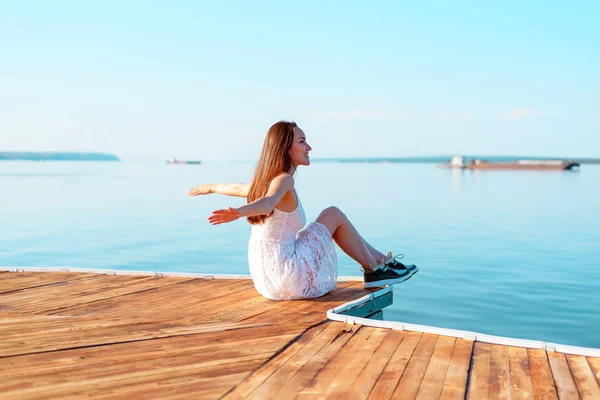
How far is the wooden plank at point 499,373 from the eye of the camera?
298 centimetres

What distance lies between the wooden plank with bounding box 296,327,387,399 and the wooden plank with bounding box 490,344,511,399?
2.11 ft

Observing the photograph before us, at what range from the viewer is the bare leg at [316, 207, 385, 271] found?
5105mm

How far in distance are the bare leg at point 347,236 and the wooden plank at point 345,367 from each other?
1251 millimetres

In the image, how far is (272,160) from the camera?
190 inches

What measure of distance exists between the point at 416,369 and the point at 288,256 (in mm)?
1782

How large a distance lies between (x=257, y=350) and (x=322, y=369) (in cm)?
47

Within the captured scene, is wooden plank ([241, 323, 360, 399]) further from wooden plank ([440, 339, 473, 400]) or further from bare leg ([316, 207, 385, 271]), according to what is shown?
bare leg ([316, 207, 385, 271])

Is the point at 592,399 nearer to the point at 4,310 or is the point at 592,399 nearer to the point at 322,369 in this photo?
the point at 322,369

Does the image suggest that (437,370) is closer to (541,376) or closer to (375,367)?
(375,367)

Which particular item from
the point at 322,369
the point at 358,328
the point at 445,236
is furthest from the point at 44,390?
the point at 445,236

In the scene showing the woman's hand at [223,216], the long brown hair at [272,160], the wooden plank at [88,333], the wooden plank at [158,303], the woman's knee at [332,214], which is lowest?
the wooden plank at [88,333]

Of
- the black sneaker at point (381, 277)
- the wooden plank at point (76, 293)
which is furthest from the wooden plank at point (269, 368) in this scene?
the wooden plank at point (76, 293)

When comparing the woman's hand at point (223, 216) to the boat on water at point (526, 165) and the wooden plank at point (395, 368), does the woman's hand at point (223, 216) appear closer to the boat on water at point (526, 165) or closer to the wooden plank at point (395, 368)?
the wooden plank at point (395, 368)

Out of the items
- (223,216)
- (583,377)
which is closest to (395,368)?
(583,377)
